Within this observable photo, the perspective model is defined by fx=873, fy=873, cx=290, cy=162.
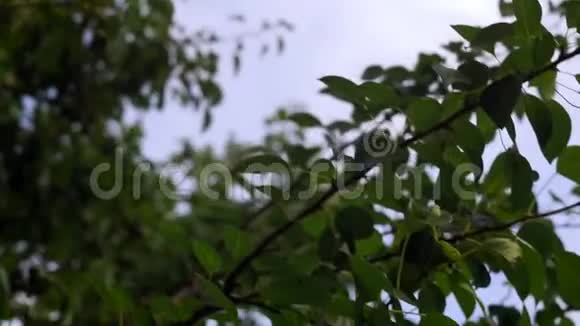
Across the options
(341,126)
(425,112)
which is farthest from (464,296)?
(341,126)

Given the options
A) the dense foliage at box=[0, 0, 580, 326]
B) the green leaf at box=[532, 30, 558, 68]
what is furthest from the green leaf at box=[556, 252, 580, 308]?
the green leaf at box=[532, 30, 558, 68]

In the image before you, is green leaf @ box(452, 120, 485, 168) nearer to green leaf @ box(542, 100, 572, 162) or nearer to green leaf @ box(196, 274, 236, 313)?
green leaf @ box(542, 100, 572, 162)

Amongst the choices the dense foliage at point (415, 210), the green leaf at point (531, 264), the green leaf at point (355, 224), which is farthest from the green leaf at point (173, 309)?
the green leaf at point (531, 264)

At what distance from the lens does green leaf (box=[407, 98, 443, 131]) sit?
0.54 metres

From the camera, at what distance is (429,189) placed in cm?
62

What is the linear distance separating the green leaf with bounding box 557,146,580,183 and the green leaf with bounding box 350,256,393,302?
0.13m

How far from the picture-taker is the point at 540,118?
0.48 meters

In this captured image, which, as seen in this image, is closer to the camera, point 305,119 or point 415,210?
point 415,210

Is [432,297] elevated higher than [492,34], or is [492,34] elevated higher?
[492,34]

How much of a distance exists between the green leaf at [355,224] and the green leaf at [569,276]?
0.15 m

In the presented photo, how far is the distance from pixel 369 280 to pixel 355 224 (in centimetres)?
13

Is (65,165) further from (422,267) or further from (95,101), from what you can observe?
(422,267)

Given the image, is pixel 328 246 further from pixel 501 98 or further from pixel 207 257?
pixel 501 98

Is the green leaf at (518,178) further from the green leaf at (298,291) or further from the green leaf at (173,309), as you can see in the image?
the green leaf at (173,309)
